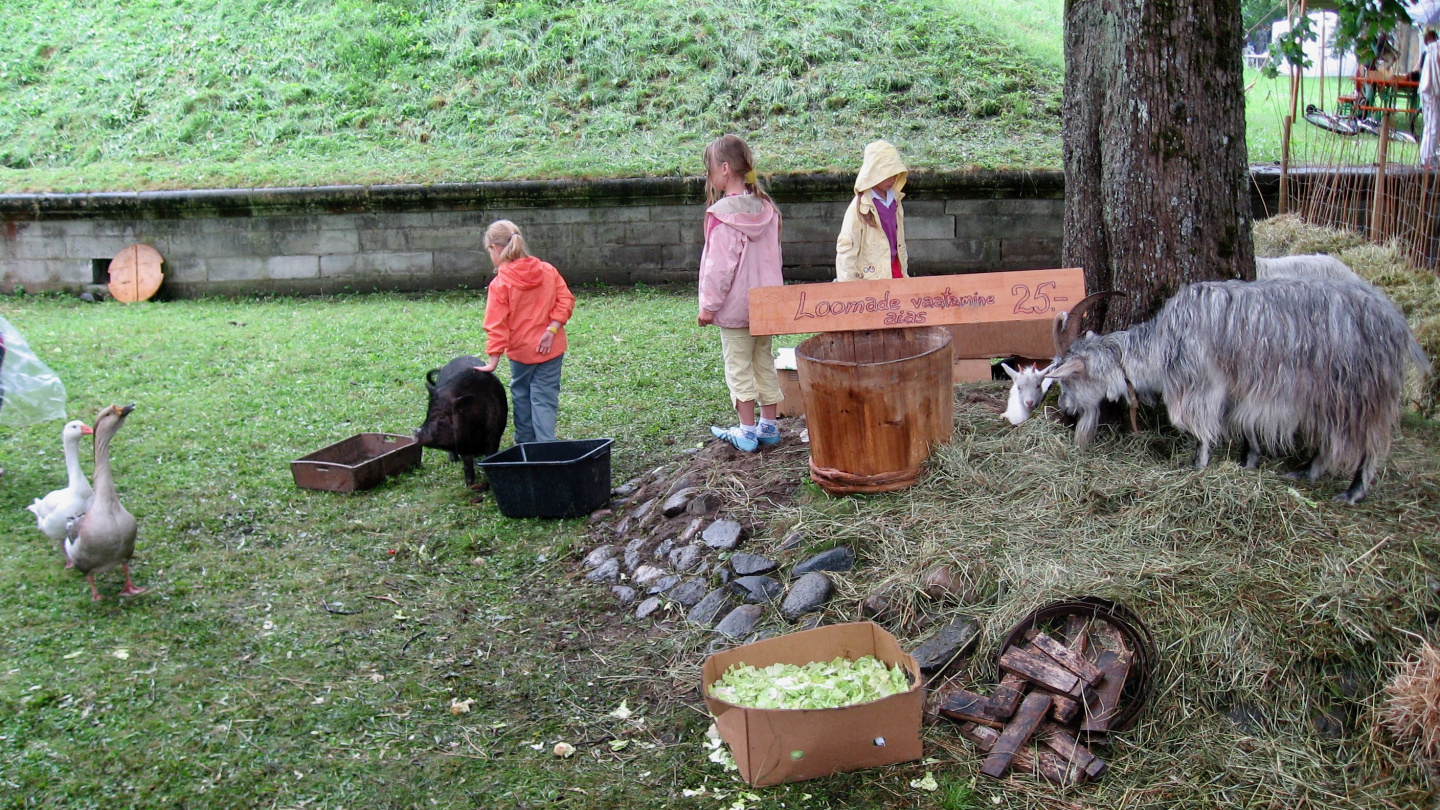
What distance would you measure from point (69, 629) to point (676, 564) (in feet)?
9.78

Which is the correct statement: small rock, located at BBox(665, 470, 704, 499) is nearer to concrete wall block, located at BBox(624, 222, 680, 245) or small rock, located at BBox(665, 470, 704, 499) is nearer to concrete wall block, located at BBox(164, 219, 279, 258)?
concrete wall block, located at BBox(624, 222, 680, 245)

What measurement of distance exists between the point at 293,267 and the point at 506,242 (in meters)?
7.72

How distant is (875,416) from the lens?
16.3ft

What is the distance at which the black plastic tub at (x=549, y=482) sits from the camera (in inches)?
240

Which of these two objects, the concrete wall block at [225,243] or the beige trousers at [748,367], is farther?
the concrete wall block at [225,243]

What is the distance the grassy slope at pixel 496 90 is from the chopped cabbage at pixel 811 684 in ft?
30.9

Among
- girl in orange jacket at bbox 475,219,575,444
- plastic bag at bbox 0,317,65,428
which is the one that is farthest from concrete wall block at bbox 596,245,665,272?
plastic bag at bbox 0,317,65,428

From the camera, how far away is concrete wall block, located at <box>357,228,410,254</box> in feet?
42.4

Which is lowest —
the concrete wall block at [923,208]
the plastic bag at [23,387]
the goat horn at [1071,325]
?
the plastic bag at [23,387]

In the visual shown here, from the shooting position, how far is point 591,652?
474cm

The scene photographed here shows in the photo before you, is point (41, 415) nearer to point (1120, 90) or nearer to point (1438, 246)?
point (1120, 90)

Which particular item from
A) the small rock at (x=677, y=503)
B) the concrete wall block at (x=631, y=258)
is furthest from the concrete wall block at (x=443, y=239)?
the small rock at (x=677, y=503)

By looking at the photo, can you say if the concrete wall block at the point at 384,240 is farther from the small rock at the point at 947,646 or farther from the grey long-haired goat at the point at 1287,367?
the small rock at the point at 947,646

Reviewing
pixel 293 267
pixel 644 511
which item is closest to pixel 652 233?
pixel 293 267
